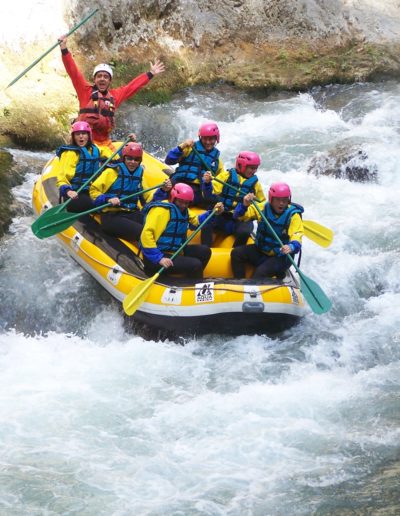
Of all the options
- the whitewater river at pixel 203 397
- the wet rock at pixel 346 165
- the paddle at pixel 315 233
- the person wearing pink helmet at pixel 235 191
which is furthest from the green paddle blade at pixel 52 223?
the wet rock at pixel 346 165

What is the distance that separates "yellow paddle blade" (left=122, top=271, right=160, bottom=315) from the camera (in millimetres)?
6969

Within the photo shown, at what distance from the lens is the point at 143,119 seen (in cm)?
1134

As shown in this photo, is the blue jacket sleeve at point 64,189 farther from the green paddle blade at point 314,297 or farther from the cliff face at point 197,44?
the cliff face at point 197,44

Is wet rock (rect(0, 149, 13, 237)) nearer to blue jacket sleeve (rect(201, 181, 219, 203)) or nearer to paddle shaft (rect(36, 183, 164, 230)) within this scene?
paddle shaft (rect(36, 183, 164, 230))

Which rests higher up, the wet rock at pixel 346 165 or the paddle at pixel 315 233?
the paddle at pixel 315 233

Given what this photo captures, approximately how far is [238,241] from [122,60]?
5327 mm

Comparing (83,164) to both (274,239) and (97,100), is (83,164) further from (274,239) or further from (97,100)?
(274,239)

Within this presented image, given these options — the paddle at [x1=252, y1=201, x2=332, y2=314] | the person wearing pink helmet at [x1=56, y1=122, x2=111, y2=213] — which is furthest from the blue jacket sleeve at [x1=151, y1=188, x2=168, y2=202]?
the paddle at [x1=252, y1=201, x2=332, y2=314]

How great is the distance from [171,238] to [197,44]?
6.36 meters

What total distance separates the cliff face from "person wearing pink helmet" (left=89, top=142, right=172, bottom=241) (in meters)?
3.01

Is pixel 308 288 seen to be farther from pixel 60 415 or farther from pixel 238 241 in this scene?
pixel 60 415

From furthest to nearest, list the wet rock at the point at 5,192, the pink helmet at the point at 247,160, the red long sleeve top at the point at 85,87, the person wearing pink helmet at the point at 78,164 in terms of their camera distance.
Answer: the red long sleeve top at the point at 85,87 → the wet rock at the point at 5,192 → the person wearing pink helmet at the point at 78,164 → the pink helmet at the point at 247,160

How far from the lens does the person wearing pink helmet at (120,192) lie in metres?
7.53

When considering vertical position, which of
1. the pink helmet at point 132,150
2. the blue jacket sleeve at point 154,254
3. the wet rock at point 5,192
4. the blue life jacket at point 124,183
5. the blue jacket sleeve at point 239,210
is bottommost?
the blue jacket sleeve at point 239,210
